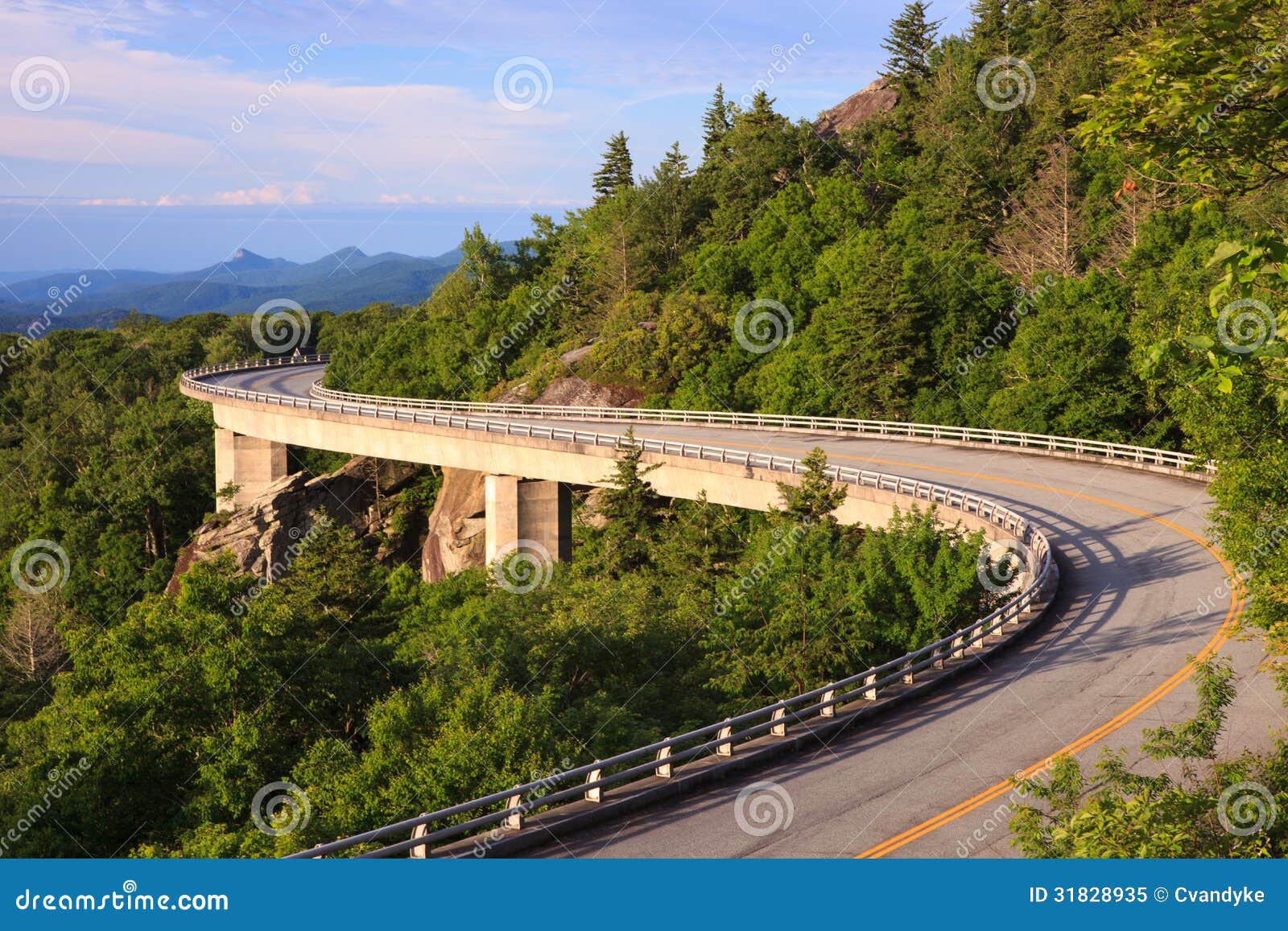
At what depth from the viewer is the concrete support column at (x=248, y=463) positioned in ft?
233

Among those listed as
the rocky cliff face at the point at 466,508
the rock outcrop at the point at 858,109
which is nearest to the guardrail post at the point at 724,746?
the rocky cliff face at the point at 466,508

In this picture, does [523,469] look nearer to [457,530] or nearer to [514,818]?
[457,530]

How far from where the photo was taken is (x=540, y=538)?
5031 centimetres

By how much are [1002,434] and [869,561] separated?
22.6 meters

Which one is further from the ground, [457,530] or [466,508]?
[466,508]

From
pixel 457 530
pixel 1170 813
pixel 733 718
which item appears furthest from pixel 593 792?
pixel 457 530

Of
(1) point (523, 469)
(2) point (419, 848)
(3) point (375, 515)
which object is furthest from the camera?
(3) point (375, 515)

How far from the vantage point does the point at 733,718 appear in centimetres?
1669

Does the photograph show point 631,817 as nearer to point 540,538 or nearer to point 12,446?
point 540,538

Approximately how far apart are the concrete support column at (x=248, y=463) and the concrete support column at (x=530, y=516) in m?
25.5

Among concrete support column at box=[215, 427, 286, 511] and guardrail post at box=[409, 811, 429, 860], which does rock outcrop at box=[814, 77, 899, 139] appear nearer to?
concrete support column at box=[215, 427, 286, 511]

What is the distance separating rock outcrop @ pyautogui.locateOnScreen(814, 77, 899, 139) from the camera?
96.2 metres

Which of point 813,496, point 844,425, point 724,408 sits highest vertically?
point 724,408

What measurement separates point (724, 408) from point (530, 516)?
643 inches
